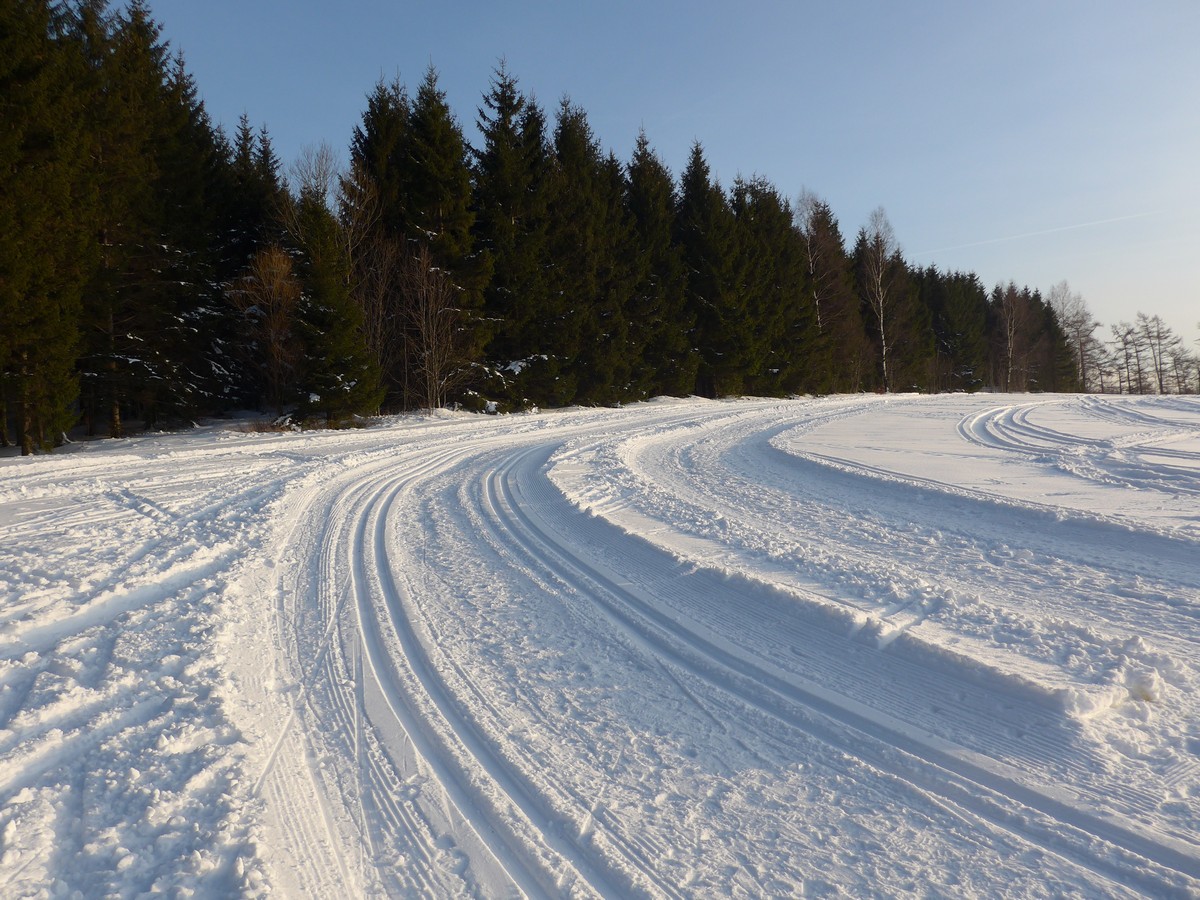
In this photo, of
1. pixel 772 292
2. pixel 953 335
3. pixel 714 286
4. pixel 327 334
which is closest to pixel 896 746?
pixel 327 334

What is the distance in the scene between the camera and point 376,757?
10.0 ft

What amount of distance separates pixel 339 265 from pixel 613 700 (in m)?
20.3

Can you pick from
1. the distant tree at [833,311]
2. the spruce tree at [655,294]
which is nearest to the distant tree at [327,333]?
the spruce tree at [655,294]

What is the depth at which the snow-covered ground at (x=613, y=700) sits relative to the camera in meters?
2.38

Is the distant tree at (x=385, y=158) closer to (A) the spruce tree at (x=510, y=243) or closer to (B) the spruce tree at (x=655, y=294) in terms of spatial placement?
(A) the spruce tree at (x=510, y=243)

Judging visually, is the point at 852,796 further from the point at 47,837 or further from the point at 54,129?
the point at 54,129

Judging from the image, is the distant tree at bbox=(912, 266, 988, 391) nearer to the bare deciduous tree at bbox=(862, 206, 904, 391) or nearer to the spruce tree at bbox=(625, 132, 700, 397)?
the bare deciduous tree at bbox=(862, 206, 904, 391)

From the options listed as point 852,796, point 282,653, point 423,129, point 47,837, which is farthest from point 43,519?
point 423,129

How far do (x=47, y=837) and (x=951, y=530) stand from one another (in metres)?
6.99

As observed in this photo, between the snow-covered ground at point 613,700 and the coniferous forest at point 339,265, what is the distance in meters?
12.3

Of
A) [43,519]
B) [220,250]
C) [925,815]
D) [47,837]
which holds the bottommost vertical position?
[925,815]

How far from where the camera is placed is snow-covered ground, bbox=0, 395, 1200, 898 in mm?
2379

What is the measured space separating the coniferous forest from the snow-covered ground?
12281mm

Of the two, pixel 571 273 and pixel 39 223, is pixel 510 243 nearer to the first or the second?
pixel 571 273
